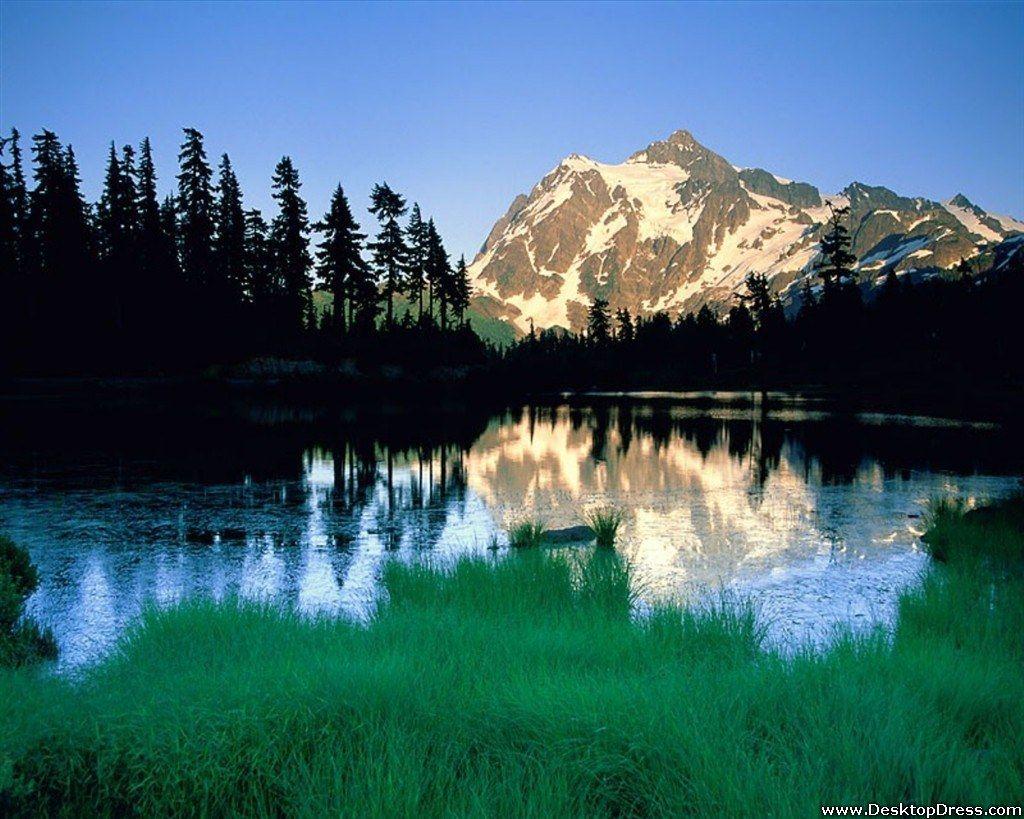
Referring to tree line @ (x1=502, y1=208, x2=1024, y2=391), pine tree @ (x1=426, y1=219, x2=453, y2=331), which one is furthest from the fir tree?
tree line @ (x1=502, y1=208, x2=1024, y2=391)

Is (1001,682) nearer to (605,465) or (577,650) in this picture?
(577,650)

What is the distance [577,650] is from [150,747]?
11.8 ft

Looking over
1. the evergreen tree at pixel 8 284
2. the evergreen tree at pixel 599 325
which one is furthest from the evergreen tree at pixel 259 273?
the evergreen tree at pixel 599 325

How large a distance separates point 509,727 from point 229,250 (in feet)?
236

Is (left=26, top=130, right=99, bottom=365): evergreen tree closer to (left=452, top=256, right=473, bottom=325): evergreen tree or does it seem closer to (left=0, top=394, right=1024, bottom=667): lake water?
(left=0, top=394, right=1024, bottom=667): lake water

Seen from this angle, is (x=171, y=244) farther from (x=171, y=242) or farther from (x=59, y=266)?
(x=59, y=266)

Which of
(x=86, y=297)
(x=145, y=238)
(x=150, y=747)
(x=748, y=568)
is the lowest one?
(x=748, y=568)

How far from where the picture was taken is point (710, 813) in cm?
453

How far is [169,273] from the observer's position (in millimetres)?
67188

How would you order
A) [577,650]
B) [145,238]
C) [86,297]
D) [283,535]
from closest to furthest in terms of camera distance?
[577,650], [283,535], [86,297], [145,238]

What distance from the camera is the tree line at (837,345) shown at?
75562 mm

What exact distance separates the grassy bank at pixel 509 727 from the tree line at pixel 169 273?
57.9 m

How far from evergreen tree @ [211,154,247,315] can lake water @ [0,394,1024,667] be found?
25.6m

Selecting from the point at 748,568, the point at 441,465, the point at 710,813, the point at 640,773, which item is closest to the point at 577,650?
the point at 640,773
